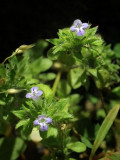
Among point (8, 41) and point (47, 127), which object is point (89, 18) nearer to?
point (8, 41)

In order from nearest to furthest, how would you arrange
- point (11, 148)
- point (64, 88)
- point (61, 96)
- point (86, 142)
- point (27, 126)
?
point (27, 126) < point (86, 142) < point (61, 96) < point (11, 148) < point (64, 88)

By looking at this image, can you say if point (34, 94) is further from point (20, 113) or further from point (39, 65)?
point (39, 65)

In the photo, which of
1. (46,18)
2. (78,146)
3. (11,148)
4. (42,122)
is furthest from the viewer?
(46,18)

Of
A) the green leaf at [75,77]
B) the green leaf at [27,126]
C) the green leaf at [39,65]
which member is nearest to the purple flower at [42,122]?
the green leaf at [27,126]

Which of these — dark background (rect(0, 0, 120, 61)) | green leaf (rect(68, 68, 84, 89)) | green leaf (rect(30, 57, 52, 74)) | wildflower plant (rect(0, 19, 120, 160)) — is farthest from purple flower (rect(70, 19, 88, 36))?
dark background (rect(0, 0, 120, 61))

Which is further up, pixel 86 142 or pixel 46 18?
pixel 46 18

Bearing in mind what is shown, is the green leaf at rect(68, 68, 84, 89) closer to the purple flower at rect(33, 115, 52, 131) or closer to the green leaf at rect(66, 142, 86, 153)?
the green leaf at rect(66, 142, 86, 153)

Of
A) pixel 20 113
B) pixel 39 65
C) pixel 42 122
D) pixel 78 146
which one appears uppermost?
pixel 39 65

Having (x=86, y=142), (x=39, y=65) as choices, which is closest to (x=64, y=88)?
(x=39, y=65)

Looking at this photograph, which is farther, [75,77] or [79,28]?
[75,77]
